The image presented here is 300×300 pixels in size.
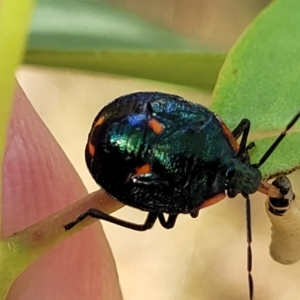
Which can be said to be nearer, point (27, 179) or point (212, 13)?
point (27, 179)

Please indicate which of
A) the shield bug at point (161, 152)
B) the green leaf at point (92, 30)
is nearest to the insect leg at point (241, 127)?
the shield bug at point (161, 152)

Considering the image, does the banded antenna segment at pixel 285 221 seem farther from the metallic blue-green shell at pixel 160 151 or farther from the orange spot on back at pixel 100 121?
the orange spot on back at pixel 100 121

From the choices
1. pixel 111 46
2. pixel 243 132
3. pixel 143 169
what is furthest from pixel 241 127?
pixel 111 46

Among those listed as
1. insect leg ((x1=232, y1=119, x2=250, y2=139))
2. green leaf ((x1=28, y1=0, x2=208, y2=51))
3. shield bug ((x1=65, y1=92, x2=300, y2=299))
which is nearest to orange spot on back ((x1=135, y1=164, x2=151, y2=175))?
shield bug ((x1=65, y1=92, x2=300, y2=299))

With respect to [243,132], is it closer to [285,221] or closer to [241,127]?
[241,127]

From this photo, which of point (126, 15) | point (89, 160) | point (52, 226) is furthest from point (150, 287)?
point (52, 226)

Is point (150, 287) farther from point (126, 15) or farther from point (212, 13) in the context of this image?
point (212, 13)
